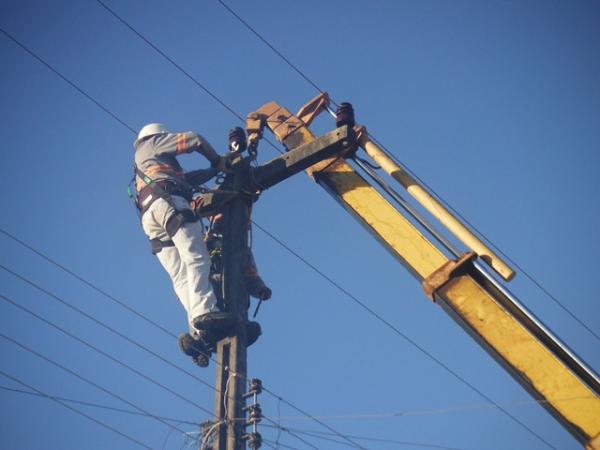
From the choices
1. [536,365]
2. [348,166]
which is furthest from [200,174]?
[536,365]

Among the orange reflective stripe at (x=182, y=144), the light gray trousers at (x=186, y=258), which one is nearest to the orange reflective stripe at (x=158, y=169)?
the orange reflective stripe at (x=182, y=144)

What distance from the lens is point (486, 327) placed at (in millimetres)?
6680

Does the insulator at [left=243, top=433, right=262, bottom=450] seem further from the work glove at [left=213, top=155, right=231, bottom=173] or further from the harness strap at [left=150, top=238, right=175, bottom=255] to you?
the work glove at [left=213, top=155, right=231, bottom=173]

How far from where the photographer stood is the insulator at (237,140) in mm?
8766

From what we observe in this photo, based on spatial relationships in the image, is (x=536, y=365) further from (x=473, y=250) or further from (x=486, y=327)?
(x=473, y=250)

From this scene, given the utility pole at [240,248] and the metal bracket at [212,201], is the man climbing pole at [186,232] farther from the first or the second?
the utility pole at [240,248]

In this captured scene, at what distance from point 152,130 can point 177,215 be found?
4.08 feet

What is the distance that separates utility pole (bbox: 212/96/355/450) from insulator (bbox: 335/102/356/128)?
0.13m

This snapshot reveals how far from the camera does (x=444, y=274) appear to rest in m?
7.00

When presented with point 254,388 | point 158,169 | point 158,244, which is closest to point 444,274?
point 254,388

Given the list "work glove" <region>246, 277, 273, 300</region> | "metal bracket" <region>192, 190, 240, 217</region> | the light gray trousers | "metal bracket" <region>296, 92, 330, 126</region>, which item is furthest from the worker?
"metal bracket" <region>296, 92, 330, 126</region>

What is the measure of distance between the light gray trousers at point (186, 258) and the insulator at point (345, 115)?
1662 mm

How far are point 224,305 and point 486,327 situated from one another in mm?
2324

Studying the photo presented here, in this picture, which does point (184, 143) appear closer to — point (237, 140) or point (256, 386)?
point (237, 140)
